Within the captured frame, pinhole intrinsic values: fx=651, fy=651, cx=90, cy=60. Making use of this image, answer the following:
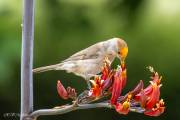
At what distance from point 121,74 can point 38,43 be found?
12.7 feet

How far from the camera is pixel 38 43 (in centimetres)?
593

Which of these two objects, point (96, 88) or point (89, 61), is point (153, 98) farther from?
point (89, 61)

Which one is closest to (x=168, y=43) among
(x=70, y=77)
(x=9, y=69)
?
(x=70, y=77)

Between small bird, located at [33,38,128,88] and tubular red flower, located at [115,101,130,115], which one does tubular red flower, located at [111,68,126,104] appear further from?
small bird, located at [33,38,128,88]

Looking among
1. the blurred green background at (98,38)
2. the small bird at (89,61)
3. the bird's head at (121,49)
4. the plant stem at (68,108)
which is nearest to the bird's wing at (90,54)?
the small bird at (89,61)

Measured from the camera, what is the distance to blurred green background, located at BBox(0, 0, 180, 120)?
5.77m

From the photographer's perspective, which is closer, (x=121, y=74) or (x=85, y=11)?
(x=121, y=74)

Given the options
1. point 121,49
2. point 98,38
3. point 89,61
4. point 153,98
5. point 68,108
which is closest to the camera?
point 68,108

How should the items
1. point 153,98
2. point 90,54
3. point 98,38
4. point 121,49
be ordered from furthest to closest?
point 98,38 < point 90,54 < point 121,49 < point 153,98

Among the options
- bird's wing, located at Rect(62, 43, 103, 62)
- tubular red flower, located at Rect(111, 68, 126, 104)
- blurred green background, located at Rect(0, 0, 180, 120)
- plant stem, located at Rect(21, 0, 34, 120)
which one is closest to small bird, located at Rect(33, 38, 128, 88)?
bird's wing, located at Rect(62, 43, 103, 62)

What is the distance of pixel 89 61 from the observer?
2.96 m

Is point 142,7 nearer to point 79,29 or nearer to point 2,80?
point 79,29


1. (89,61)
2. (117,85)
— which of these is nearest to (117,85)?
(117,85)

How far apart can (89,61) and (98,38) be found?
2893mm
